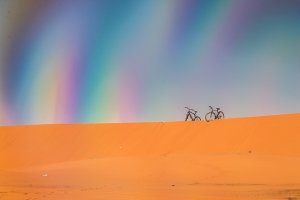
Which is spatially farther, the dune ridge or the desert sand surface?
the dune ridge

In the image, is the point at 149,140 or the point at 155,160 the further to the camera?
the point at 149,140

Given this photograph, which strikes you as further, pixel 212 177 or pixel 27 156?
pixel 27 156

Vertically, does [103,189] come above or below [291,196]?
above

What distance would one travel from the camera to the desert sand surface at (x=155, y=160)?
11961 mm

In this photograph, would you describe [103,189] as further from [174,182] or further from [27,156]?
[27,156]

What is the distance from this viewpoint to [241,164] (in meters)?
18.9

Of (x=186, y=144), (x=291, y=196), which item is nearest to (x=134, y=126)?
(x=186, y=144)

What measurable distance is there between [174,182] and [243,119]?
17.4 m

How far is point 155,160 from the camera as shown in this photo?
22562 mm

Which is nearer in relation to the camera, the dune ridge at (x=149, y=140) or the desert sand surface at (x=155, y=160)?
the desert sand surface at (x=155, y=160)

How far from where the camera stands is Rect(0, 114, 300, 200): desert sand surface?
12.0 meters

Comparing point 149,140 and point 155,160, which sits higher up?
point 149,140

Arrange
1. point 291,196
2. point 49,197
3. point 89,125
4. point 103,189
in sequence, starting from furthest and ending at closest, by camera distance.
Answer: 1. point 89,125
2. point 103,189
3. point 49,197
4. point 291,196

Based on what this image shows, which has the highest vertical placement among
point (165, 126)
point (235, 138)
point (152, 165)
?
point (165, 126)
